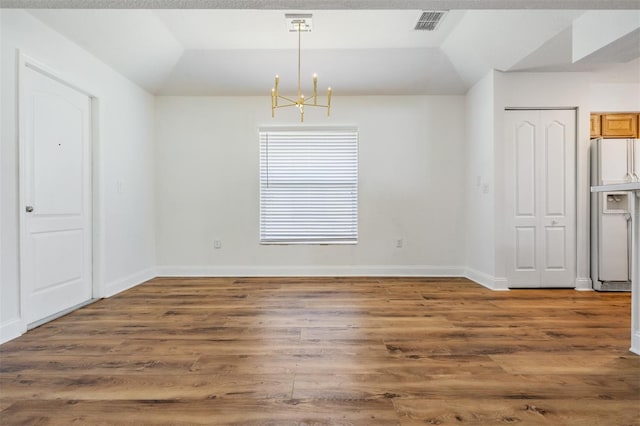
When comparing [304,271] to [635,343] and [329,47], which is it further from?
[635,343]

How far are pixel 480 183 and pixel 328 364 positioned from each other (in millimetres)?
3421

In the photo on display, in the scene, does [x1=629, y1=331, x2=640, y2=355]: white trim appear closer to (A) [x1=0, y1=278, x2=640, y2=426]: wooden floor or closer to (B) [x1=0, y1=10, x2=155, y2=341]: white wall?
(A) [x1=0, y1=278, x2=640, y2=426]: wooden floor

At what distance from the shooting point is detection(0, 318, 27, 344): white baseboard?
2.60 metres

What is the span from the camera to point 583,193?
4.33 meters

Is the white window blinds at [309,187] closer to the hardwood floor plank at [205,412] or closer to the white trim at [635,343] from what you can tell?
the white trim at [635,343]

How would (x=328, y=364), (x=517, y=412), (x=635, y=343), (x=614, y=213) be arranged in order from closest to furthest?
(x=517, y=412)
(x=328, y=364)
(x=635, y=343)
(x=614, y=213)

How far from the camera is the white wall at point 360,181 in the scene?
518 cm

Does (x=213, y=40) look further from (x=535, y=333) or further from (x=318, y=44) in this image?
(x=535, y=333)

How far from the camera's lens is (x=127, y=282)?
14.5 ft

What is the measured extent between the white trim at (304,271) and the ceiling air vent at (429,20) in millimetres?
3015

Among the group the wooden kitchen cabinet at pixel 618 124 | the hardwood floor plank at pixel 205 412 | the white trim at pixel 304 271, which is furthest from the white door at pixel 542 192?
the hardwood floor plank at pixel 205 412

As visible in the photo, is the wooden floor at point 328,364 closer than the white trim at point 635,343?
Yes

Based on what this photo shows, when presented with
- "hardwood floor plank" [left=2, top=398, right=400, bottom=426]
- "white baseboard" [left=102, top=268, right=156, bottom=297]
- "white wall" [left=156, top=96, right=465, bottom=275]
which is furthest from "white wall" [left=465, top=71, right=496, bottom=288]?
"white baseboard" [left=102, top=268, right=156, bottom=297]

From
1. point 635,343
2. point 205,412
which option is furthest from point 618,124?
point 205,412
